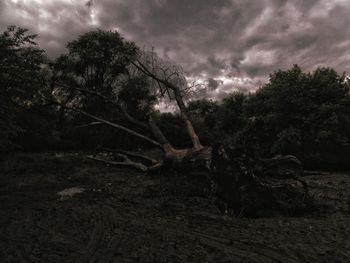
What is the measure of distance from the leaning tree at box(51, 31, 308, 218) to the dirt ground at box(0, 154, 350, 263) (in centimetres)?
58

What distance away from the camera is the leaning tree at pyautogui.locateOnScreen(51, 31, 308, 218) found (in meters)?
6.46

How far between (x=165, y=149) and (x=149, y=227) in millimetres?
5501

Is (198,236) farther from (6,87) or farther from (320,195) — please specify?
(6,87)

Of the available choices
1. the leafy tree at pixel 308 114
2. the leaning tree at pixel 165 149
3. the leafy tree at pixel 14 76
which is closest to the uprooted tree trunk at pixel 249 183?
the leaning tree at pixel 165 149

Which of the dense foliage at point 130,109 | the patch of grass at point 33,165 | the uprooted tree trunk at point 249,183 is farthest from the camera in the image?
the dense foliage at point 130,109

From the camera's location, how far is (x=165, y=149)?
10.3 meters

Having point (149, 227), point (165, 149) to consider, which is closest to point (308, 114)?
point (165, 149)

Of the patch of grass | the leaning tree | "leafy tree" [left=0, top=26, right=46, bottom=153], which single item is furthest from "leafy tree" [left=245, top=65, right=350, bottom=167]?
"leafy tree" [left=0, top=26, right=46, bottom=153]

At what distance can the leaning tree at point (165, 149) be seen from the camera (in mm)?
6465

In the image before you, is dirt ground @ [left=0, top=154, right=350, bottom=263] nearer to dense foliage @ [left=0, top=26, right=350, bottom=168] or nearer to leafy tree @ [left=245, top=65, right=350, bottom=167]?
dense foliage @ [left=0, top=26, right=350, bottom=168]

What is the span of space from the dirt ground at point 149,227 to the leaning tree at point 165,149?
58 centimetres

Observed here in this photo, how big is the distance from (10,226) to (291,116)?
54.3 feet

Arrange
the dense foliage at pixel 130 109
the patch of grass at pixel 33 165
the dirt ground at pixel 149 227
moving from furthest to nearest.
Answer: the dense foliage at pixel 130 109
the patch of grass at pixel 33 165
the dirt ground at pixel 149 227

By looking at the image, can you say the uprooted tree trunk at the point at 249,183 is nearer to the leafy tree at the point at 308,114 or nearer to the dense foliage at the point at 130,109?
the dense foliage at the point at 130,109
